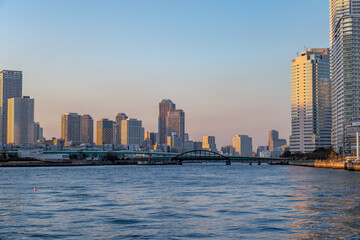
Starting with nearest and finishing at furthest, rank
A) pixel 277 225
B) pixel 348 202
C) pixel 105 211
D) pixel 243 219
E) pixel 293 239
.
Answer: pixel 293 239, pixel 277 225, pixel 243 219, pixel 105 211, pixel 348 202

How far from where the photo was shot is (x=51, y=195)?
6397cm

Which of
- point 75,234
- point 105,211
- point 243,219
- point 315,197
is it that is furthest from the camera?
point 315,197

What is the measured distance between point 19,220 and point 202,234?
16577 mm

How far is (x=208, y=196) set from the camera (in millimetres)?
61000

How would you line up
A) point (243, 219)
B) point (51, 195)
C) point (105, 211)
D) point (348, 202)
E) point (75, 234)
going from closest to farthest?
point (75, 234) < point (243, 219) < point (105, 211) < point (348, 202) < point (51, 195)

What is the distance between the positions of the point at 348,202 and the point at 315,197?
6773mm

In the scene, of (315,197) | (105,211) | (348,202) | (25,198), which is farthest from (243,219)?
(25,198)

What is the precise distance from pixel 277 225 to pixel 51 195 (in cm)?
3616

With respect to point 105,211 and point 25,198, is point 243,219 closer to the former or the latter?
point 105,211

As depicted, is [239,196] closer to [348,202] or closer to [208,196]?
[208,196]

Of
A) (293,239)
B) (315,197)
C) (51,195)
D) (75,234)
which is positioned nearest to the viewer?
(293,239)

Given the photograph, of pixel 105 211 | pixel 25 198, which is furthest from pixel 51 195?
pixel 105 211

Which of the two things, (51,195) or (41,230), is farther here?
(51,195)

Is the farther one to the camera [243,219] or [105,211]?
[105,211]
